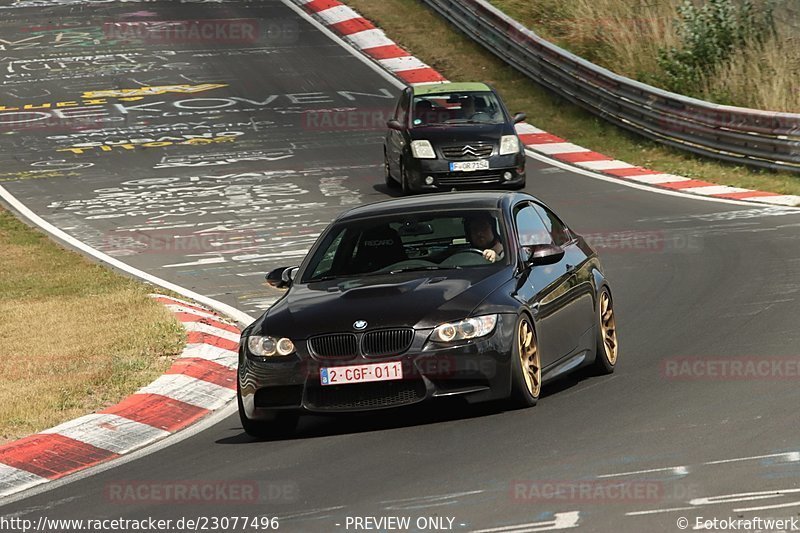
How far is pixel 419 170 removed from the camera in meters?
22.8

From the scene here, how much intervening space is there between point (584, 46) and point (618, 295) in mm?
18031

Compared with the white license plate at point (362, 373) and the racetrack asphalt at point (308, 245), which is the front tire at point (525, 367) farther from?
the white license plate at point (362, 373)

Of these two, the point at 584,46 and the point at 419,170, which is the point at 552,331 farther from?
the point at 584,46

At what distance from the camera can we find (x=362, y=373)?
912cm

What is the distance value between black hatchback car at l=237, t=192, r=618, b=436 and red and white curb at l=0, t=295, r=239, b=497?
986 millimetres

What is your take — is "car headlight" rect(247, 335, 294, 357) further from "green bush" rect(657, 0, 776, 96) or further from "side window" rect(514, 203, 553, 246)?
"green bush" rect(657, 0, 776, 96)

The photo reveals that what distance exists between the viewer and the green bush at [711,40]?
28.1 meters

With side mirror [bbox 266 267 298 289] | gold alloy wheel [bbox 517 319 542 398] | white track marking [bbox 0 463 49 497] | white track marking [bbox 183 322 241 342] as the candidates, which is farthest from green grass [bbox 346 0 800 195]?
white track marking [bbox 0 463 49 497]

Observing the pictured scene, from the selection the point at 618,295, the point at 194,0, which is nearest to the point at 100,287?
the point at 618,295

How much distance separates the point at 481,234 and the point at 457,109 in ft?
45.6

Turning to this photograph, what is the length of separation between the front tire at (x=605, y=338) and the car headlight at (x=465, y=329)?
1.75 m


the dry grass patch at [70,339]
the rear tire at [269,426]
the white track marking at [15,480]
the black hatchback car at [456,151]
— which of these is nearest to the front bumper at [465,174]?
the black hatchback car at [456,151]

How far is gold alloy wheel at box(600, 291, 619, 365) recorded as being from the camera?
11.0m

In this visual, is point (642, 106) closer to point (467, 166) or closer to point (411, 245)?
point (467, 166)
